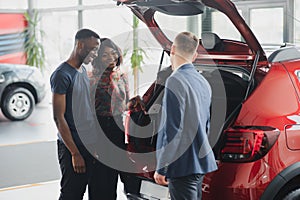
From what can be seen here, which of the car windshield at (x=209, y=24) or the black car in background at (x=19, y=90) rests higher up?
the car windshield at (x=209, y=24)

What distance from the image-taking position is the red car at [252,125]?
2.66 metres

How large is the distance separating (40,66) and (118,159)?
24.6ft

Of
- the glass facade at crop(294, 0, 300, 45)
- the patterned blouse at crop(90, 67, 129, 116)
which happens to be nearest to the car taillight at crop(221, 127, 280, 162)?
the patterned blouse at crop(90, 67, 129, 116)

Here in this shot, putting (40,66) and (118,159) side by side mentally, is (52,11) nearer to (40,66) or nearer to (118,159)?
(40,66)

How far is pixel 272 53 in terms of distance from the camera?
3.01 meters

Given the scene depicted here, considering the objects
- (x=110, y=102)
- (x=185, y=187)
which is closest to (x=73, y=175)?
(x=110, y=102)

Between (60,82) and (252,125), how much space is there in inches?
44.4

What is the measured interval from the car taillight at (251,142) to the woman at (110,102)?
0.78 metres

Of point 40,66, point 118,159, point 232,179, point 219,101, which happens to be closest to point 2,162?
point 118,159

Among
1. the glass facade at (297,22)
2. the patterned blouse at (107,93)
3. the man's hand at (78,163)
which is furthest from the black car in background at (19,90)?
the man's hand at (78,163)

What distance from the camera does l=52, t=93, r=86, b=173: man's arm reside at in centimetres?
298

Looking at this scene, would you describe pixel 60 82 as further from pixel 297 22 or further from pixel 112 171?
pixel 297 22

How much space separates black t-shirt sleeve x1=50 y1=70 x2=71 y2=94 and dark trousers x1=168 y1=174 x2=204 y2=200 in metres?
0.85

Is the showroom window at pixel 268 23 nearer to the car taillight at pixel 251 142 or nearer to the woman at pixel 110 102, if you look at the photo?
the woman at pixel 110 102
